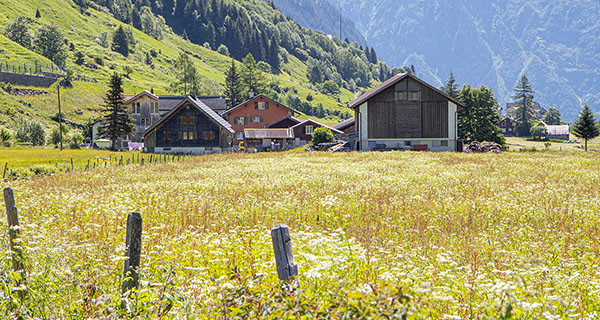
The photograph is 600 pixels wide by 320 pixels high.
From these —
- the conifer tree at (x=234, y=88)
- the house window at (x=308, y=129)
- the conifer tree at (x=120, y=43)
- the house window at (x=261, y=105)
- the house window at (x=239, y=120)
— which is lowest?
the house window at (x=308, y=129)

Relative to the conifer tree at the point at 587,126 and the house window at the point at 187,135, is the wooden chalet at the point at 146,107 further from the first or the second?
the conifer tree at the point at 587,126

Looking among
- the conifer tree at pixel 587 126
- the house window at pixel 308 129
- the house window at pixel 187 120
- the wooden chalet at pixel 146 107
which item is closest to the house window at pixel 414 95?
the house window at pixel 308 129

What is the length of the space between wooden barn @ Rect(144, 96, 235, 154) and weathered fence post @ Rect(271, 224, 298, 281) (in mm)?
68720

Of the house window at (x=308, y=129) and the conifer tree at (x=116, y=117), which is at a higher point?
the conifer tree at (x=116, y=117)

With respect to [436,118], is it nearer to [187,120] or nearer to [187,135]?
[187,120]

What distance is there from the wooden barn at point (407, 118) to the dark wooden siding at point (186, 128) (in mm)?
24355

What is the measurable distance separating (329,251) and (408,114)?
2267 inches

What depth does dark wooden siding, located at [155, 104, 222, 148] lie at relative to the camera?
7225 centimetres

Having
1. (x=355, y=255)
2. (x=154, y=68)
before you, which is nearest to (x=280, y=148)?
(x=355, y=255)

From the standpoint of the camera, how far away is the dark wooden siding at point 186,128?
72.2 metres

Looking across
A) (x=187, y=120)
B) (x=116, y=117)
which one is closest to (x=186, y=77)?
(x=116, y=117)

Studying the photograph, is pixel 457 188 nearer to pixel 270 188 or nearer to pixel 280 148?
pixel 270 188

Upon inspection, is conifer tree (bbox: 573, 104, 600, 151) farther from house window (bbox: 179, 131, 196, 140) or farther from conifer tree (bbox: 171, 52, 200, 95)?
conifer tree (bbox: 171, 52, 200, 95)

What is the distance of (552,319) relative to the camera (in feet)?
11.8
